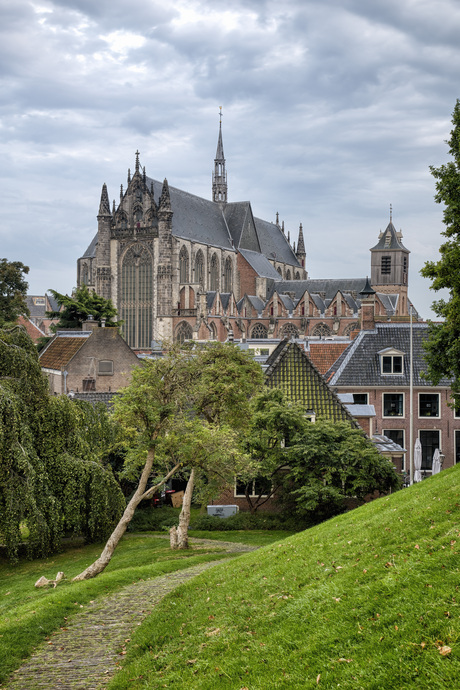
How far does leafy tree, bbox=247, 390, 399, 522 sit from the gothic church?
6189 cm

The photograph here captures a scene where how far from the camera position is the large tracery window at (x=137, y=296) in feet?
334

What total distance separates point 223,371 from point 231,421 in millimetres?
2904

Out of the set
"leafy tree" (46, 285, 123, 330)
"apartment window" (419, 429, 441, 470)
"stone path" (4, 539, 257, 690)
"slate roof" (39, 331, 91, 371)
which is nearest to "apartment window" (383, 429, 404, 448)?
"apartment window" (419, 429, 441, 470)

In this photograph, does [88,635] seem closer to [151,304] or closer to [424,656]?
[424,656]

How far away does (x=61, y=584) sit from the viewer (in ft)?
58.0

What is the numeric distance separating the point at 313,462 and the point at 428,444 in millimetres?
12431

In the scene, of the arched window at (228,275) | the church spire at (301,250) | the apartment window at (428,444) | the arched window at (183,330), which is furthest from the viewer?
the church spire at (301,250)

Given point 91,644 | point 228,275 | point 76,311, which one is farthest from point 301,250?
point 91,644

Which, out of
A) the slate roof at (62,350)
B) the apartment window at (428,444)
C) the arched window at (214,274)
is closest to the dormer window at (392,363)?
the apartment window at (428,444)

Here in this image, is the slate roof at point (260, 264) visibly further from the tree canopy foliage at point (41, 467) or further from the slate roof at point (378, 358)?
the tree canopy foliage at point (41, 467)

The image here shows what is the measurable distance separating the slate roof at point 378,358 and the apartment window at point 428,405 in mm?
653

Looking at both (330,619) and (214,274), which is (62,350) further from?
(214,274)

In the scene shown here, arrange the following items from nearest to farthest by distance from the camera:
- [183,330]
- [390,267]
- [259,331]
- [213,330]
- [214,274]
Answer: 1. [183,330]
2. [213,330]
3. [214,274]
4. [259,331]
5. [390,267]

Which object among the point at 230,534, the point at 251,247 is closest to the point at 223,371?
the point at 230,534
